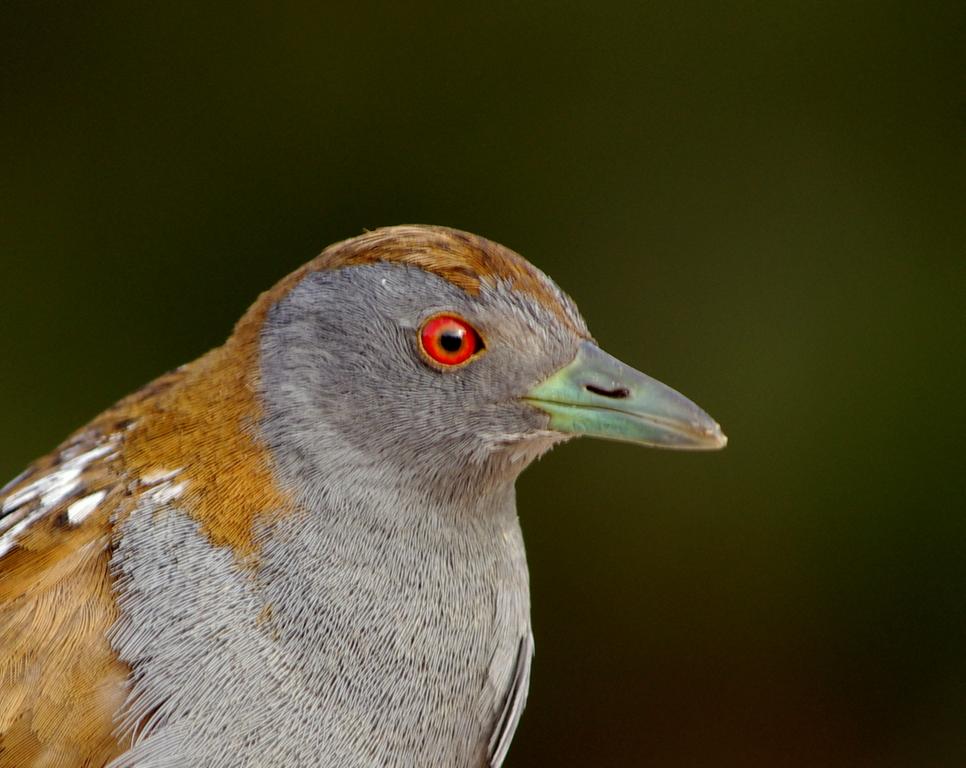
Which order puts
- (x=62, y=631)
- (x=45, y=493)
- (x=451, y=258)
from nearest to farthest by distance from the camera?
(x=62, y=631)
(x=451, y=258)
(x=45, y=493)

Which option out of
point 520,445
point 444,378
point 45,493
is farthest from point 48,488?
point 520,445

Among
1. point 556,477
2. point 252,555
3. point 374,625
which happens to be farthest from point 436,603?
point 556,477

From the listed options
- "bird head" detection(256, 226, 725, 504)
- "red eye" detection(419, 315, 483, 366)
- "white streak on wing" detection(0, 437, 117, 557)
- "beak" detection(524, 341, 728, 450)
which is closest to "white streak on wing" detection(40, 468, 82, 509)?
"white streak on wing" detection(0, 437, 117, 557)

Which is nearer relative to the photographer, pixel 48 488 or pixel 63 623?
pixel 63 623

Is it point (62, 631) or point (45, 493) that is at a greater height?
point (45, 493)

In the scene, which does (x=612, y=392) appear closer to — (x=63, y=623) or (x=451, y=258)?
(x=451, y=258)

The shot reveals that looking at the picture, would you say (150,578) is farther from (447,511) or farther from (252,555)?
(447,511)

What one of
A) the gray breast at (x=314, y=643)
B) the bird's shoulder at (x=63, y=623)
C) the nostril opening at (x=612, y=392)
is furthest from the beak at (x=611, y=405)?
the bird's shoulder at (x=63, y=623)
